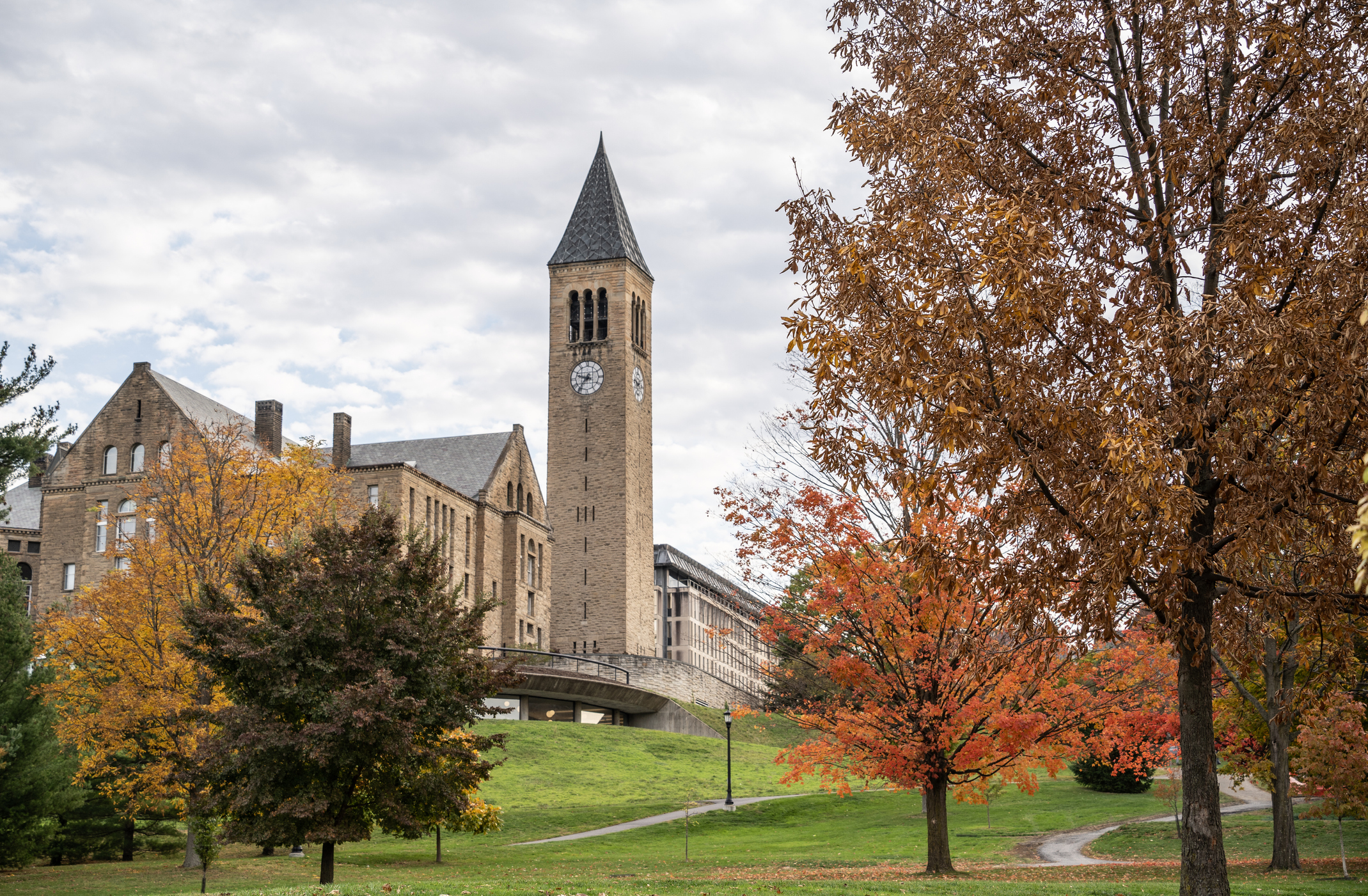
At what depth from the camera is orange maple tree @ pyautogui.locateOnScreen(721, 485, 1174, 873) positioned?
16859mm

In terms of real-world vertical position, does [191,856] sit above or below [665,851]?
above

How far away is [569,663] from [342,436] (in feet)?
66.0

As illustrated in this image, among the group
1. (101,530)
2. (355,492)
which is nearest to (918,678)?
(355,492)

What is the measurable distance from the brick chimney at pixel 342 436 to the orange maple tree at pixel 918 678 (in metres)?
50.3

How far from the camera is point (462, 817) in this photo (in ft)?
72.9

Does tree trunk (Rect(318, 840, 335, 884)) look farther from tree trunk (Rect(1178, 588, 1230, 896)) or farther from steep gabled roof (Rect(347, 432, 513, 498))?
steep gabled roof (Rect(347, 432, 513, 498))

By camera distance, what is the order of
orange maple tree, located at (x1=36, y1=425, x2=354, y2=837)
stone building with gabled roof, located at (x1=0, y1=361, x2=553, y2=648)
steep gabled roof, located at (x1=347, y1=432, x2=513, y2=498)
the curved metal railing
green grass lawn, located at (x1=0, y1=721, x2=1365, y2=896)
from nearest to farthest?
green grass lawn, located at (x1=0, y1=721, x2=1365, y2=896) → orange maple tree, located at (x1=36, y1=425, x2=354, y2=837) → stone building with gabled roof, located at (x1=0, y1=361, x2=553, y2=648) → the curved metal railing → steep gabled roof, located at (x1=347, y1=432, x2=513, y2=498)

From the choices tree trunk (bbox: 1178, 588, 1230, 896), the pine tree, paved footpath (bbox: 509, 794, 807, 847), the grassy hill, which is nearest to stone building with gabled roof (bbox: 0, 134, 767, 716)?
the grassy hill

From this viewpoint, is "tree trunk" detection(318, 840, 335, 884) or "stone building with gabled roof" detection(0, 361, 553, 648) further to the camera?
"stone building with gabled roof" detection(0, 361, 553, 648)

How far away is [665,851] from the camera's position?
92.0 feet

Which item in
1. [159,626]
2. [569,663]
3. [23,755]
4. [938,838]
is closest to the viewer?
[938,838]

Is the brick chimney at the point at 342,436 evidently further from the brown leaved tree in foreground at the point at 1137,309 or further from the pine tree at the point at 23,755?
the brown leaved tree in foreground at the point at 1137,309

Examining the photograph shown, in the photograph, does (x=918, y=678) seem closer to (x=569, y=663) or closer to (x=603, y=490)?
(x=569, y=663)

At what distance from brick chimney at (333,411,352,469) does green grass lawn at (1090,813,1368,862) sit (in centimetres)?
4769
